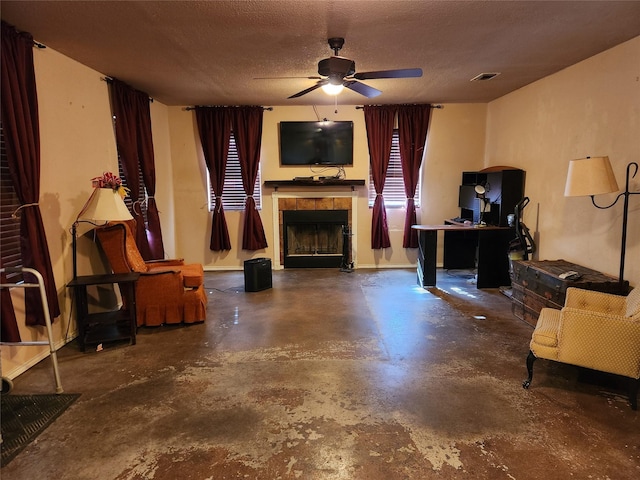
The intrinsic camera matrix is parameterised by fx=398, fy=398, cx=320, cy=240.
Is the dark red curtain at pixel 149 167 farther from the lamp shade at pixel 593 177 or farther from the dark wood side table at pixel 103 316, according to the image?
the lamp shade at pixel 593 177

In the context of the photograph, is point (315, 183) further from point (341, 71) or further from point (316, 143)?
point (341, 71)

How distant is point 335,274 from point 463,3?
4.15 meters

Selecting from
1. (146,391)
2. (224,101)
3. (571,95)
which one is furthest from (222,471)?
(224,101)

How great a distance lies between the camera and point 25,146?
9.70 ft

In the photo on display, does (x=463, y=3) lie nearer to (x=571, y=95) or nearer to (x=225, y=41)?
(x=225, y=41)

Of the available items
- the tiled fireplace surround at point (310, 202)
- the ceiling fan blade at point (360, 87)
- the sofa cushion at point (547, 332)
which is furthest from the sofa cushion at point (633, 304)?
the tiled fireplace surround at point (310, 202)

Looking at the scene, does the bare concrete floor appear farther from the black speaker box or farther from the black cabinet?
the black cabinet

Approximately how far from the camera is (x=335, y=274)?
6156 mm

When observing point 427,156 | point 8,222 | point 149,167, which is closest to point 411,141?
point 427,156

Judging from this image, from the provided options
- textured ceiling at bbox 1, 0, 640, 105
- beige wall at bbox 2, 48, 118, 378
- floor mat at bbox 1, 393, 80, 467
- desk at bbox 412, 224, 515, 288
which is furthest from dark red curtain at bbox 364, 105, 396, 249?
floor mat at bbox 1, 393, 80, 467

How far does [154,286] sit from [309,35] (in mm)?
2709

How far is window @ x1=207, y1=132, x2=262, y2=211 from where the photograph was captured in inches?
250

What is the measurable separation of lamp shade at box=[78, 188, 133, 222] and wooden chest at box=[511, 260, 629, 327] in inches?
152

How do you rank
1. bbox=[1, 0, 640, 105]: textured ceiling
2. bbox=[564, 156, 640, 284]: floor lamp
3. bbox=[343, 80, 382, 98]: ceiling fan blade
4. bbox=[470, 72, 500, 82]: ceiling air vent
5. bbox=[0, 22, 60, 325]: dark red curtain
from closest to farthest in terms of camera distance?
bbox=[1, 0, 640, 105]: textured ceiling
bbox=[0, 22, 60, 325]: dark red curtain
bbox=[564, 156, 640, 284]: floor lamp
bbox=[343, 80, 382, 98]: ceiling fan blade
bbox=[470, 72, 500, 82]: ceiling air vent
